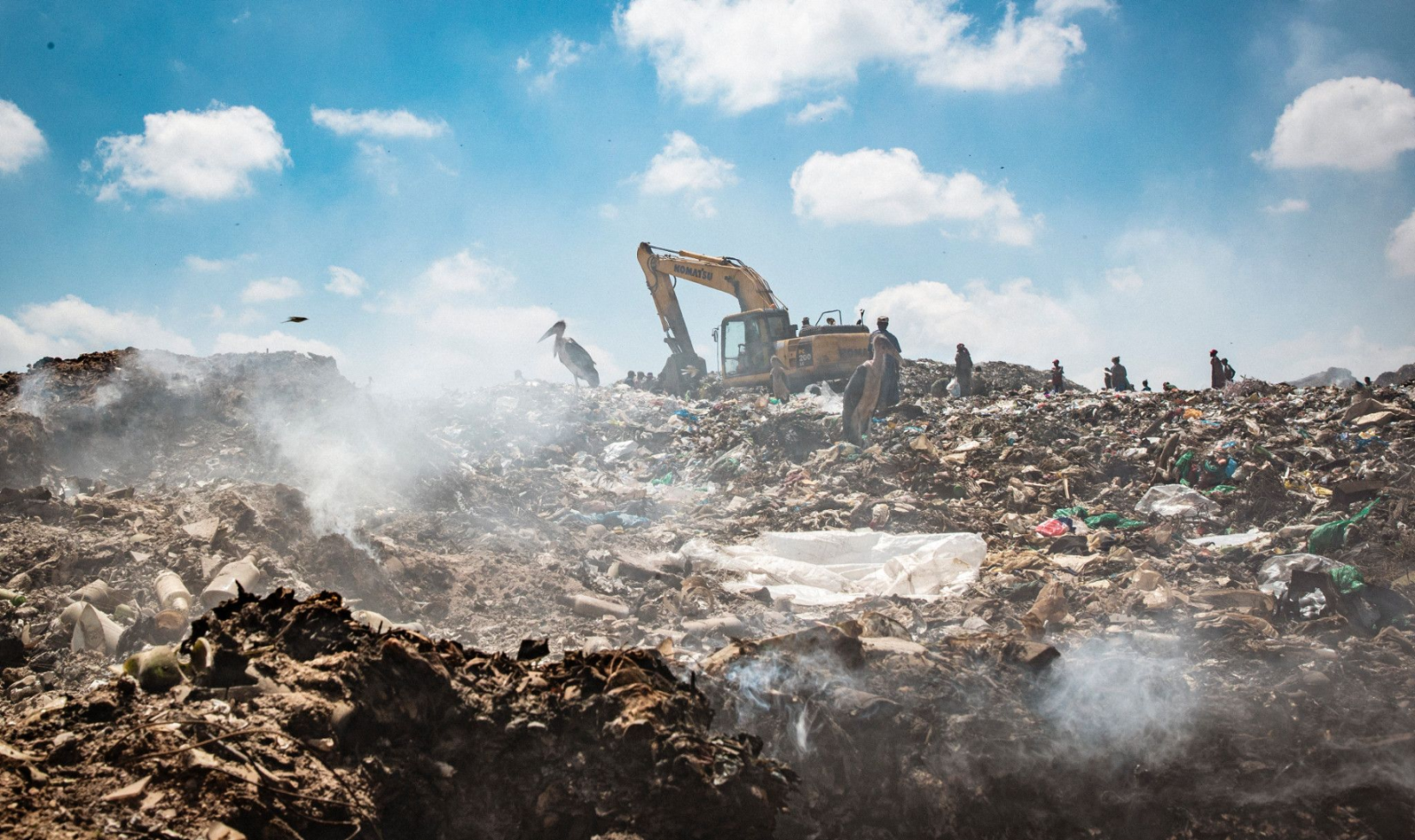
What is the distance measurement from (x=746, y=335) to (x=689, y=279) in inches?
106

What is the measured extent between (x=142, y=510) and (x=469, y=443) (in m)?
5.74

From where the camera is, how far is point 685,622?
5184mm

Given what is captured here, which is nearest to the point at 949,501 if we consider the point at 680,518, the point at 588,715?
the point at 680,518

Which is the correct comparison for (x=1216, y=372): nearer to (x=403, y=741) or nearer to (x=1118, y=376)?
(x=1118, y=376)

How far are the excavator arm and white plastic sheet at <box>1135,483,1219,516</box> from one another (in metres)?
9.64

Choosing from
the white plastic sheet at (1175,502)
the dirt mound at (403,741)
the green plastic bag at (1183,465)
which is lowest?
the dirt mound at (403,741)

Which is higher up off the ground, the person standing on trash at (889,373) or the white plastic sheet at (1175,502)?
the person standing on trash at (889,373)

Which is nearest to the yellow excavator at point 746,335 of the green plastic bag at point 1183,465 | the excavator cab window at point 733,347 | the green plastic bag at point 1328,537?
the excavator cab window at point 733,347

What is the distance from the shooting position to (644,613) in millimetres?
5320

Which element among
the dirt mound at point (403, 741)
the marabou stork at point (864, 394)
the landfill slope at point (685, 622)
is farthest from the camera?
the marabou stork at point (864, 394)

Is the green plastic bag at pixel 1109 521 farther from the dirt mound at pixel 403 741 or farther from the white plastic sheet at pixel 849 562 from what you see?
the dirt mound at pixel 403 741

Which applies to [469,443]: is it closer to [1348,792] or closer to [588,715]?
[588,715]

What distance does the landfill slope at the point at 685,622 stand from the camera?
6.70ft

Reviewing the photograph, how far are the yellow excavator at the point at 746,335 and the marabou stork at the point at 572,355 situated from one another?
6.62ft
